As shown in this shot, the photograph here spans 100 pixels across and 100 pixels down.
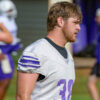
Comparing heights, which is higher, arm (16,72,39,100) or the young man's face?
the young man's face

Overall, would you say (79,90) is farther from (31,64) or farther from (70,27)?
(31,64)

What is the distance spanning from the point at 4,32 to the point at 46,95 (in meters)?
3.30

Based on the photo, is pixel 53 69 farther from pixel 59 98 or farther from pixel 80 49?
pixel 80 49

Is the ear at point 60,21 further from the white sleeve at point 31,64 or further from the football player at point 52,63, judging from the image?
the white sleeve at point 31,64

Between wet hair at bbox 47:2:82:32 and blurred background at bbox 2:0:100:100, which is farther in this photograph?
blurred background at bbox 2:0:100:100

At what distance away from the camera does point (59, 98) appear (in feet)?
13.9

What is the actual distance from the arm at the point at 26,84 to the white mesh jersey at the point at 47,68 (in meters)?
0.04

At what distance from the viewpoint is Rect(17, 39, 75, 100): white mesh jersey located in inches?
160

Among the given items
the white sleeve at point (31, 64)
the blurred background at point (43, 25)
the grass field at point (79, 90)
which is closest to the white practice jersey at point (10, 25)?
the grass field at point (79, 90)

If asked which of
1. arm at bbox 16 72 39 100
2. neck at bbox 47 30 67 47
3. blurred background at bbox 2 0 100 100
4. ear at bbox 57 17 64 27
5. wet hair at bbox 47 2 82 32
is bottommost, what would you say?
blurred background at bbox 2 0 100 100

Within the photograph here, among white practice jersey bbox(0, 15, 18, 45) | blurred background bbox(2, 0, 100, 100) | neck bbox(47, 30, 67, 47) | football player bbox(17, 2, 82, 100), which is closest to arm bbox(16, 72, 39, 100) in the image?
football player bbox(17, 2, 82, 100)

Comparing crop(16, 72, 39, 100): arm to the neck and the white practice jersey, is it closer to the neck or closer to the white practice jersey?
the neck

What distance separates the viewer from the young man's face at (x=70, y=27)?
14.0 ft

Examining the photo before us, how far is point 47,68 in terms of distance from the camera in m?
4.11
